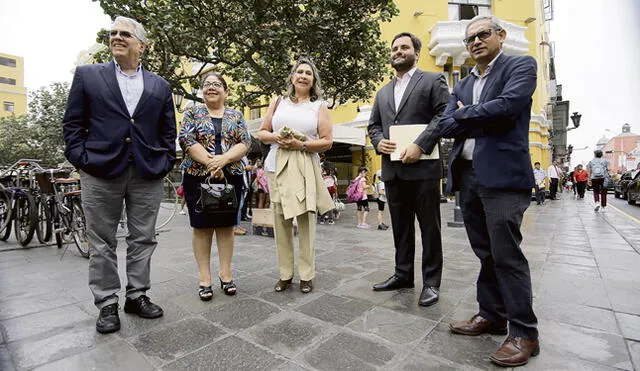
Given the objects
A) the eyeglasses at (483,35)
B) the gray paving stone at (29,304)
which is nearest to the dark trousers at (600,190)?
the eyeglasses at (483,35)

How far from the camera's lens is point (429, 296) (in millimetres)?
2602

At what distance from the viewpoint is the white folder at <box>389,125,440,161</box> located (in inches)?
103

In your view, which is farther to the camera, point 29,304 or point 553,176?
point 553,176

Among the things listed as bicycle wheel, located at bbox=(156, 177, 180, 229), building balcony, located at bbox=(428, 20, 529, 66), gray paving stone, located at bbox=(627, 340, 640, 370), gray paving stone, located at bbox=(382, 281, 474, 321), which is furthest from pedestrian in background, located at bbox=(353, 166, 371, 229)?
building balcony, located at bbox=(428, 20, 529, 66)

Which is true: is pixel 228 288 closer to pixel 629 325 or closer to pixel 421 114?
pixel 421 114

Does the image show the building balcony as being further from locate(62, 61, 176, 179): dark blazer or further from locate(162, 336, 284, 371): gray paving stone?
locate(162, 336, 284, 371): gray paving stone

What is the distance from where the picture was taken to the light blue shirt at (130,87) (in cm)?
240

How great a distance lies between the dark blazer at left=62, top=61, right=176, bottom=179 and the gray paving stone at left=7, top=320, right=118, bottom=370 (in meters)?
1.05

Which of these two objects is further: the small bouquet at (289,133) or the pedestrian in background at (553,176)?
the pedestrian in background at (553,176)

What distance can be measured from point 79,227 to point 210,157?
2.96 m

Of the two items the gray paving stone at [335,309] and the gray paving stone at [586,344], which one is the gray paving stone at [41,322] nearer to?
the gray paving stone at [335,309]

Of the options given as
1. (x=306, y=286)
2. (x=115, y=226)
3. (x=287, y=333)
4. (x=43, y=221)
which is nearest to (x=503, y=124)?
(x=287, y=333)

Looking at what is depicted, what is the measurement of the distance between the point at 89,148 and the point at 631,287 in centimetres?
460

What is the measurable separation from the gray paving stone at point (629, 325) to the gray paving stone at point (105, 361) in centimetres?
283
